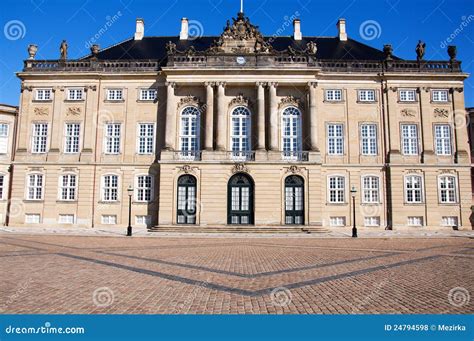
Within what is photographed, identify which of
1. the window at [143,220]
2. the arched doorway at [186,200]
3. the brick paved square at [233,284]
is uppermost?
the arched doorway at [186,200]

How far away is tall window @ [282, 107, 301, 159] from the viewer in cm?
3234

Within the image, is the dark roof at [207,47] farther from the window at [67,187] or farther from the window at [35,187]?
the window at [35,187]

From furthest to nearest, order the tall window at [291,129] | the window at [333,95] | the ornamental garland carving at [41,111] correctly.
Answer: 1. the ornamental garland carving at [41,111]
2. the window at [333,95]
3. the tall window at [291,129]

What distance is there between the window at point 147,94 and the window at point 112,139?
328 cm

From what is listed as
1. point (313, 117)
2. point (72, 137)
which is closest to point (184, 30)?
point (72, 137)

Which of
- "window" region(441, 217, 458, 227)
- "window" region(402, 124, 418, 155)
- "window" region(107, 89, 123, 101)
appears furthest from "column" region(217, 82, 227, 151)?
"window" region(441, 217, 458, 227)

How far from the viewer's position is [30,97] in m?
33.9

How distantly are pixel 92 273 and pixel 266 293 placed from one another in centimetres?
478

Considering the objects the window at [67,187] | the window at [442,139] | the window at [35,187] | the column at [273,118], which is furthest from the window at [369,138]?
the window at [35,187]

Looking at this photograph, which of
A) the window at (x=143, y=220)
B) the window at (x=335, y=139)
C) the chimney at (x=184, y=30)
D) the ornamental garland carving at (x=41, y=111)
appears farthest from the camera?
the chimney at (x=184, y=30)

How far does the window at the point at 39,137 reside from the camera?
33.6 m

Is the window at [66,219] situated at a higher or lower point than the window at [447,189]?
lower

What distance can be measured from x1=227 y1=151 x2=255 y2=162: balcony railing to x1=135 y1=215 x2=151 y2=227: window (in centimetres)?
864

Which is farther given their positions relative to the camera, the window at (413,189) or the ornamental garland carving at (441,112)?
the ornamental garland carving at (441,112)
